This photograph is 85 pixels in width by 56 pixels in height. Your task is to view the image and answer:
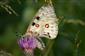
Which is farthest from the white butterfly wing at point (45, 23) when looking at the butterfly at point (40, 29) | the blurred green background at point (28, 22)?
the blurred green background at point (28, 22)

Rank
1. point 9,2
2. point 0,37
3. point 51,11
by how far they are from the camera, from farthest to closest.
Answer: point 0,37 < point 9,2 < point 51,11

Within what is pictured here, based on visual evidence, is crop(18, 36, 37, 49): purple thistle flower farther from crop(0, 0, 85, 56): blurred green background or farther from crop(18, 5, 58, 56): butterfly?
crop(0, 0, 85, 56): blurred green background

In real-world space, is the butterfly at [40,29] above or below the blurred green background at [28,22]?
below

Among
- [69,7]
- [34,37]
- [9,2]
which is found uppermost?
[69,7]

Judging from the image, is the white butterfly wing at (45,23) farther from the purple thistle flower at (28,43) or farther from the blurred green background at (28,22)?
the blurred green background at (28,22)

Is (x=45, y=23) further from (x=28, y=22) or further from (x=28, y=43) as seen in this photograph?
(x=28, y=22)

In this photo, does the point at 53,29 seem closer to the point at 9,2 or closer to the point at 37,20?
the point at 37,20

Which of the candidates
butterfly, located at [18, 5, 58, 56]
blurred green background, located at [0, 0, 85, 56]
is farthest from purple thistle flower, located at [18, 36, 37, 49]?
blurred green background, located at [0, 0, 85, 56]

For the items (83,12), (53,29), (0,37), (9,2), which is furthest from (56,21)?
(0,37)

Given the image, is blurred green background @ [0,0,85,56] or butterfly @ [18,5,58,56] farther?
blurred green background @ [0,0,85,56]
